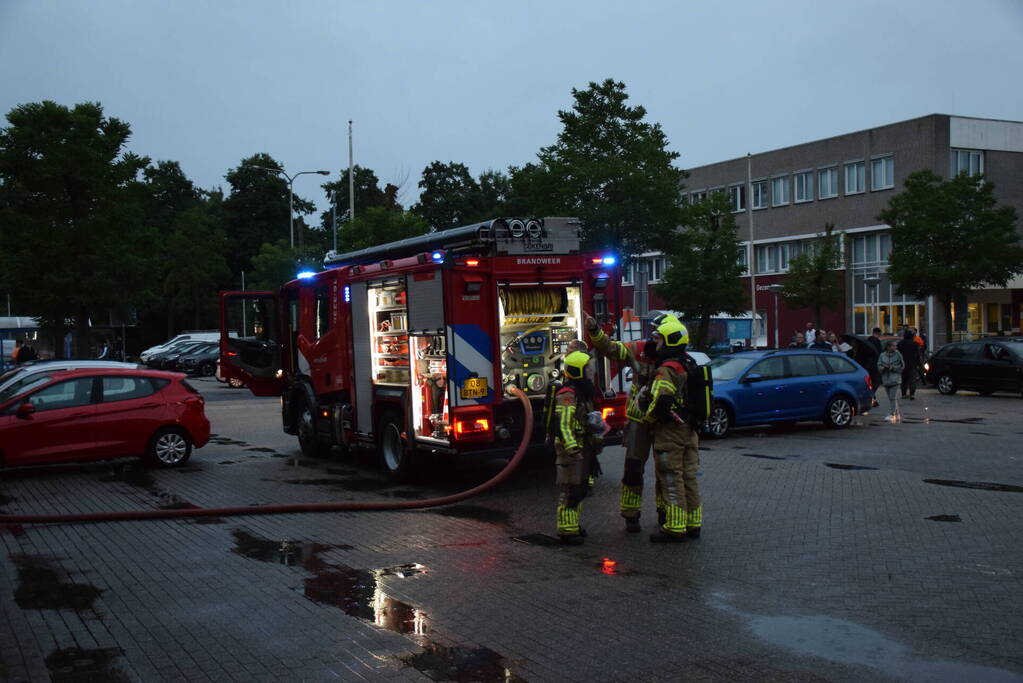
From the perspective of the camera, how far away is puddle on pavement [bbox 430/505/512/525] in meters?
10.2

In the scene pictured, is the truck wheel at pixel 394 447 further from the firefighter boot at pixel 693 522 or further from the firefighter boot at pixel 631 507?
the firefighter boot at pixel 693 522

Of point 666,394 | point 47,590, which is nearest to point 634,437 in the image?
point 666,394

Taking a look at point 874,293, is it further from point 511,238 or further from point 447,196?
point 511,238

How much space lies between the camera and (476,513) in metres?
10.6

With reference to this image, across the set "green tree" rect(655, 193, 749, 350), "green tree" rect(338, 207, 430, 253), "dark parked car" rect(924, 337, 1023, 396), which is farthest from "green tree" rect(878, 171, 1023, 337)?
"green tree" rect(338, 207, 430, 253)

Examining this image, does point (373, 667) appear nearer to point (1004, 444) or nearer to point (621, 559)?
point (621, 559)

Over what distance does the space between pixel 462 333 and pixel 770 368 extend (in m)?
8.13

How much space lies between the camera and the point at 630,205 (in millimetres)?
34906

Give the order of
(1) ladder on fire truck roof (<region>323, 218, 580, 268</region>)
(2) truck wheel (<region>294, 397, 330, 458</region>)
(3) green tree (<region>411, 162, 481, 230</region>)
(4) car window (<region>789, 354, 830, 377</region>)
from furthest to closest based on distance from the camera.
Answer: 1. (3) green tree (<region>411, 162, 481, 230</region>)
2. (4) car window (<region>789, 354, 830, 377</region>)
3. (2) truck wheel (<region>294, 397, 330, 458</region>)
4. (1) ladder on fire truck roof (<region>323, 218, 580, 268</region>)

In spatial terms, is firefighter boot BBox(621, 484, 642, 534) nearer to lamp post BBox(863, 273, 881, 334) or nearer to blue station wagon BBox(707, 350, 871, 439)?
blue station wagon BBox(707, 350, 871, 439)

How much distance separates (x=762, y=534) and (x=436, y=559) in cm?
298

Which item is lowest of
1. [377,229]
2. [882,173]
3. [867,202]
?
[377,229]

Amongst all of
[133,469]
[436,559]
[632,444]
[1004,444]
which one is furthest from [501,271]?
[1004,444]

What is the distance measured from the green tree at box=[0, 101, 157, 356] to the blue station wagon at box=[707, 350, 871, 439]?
77.8 feet
